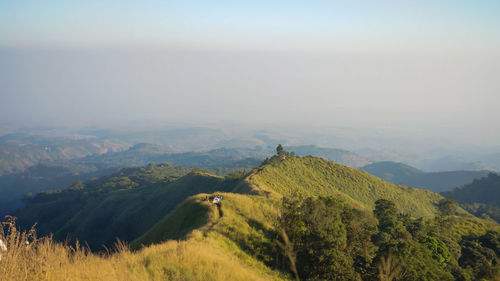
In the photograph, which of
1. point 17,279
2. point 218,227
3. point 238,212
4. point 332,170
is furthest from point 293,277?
point 332,170

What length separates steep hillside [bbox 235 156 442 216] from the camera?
80875 mm

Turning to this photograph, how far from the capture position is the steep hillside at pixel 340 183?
265ft

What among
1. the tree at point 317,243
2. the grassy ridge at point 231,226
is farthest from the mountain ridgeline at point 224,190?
the tree at point 317,243

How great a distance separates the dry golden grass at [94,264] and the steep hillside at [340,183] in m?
61.3

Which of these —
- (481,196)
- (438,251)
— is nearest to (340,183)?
(438,251)

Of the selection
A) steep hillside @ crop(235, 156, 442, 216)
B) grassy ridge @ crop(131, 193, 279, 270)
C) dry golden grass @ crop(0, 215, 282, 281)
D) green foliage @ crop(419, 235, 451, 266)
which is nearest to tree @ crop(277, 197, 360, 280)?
grassy ridge @ crop(131, 193, 279, 270)

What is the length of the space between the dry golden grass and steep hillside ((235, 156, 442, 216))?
6126cm

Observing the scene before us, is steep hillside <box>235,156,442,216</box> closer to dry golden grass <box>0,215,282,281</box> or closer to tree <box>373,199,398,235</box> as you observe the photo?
tree <box>373,199,398,235</box>

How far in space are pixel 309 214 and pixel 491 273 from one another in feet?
80.3

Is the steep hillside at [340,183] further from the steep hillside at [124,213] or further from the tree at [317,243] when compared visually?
the tree at [317,243]

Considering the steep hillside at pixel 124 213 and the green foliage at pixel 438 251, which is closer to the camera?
the green foliage at pixel 438 251

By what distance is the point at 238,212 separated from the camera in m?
26.1

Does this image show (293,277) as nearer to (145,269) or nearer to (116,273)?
(145,269)

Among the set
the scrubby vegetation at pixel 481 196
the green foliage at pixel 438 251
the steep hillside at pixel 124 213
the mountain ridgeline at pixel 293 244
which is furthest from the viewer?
the scrubby vegetation at pixel 481 196
